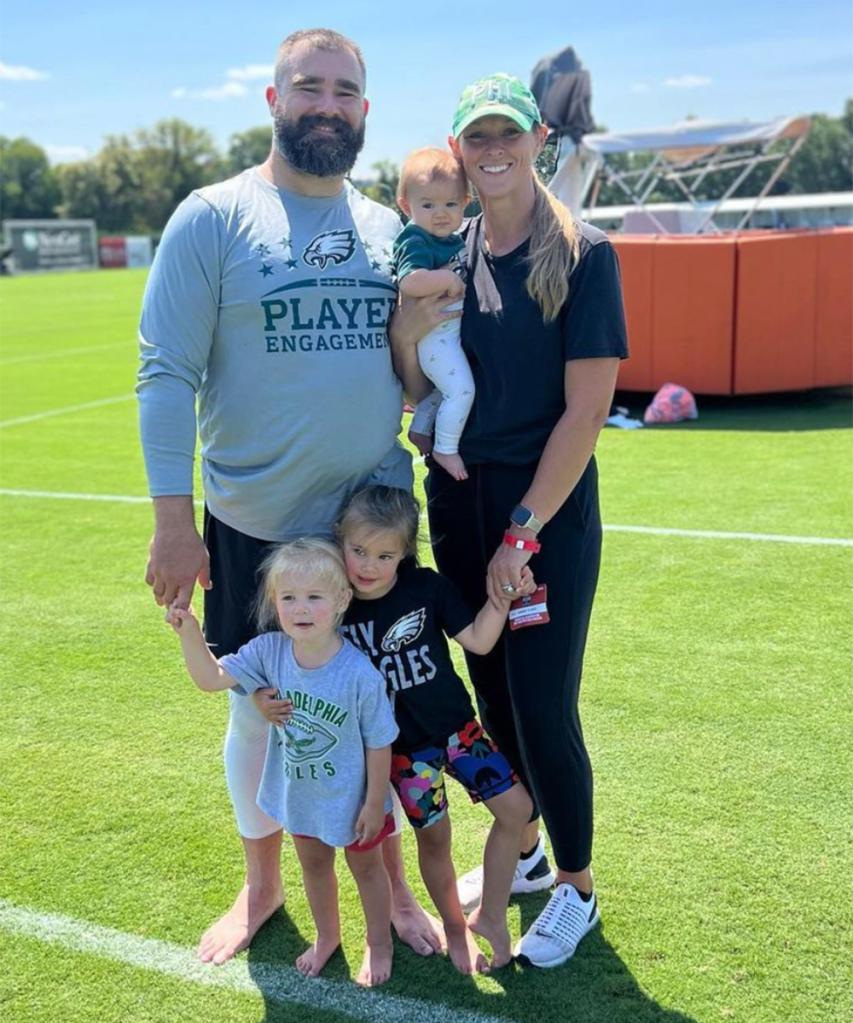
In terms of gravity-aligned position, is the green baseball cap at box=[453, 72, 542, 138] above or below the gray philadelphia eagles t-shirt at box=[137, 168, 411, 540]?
above

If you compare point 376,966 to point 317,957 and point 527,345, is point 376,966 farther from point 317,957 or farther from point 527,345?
point 527,345

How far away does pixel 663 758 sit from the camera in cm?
378

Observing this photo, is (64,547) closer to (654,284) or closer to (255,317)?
(255,317)

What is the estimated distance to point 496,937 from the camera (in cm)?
287

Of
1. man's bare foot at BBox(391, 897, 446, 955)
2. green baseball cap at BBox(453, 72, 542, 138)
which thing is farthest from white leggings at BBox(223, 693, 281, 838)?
green baseball cap at BBox(453, 72, 542, 138)

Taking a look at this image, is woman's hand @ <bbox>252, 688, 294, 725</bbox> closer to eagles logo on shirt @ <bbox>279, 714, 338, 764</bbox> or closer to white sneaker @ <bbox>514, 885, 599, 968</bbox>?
eagles logo on shirt @ <bbox>279, 714, 338, 764</bbox>

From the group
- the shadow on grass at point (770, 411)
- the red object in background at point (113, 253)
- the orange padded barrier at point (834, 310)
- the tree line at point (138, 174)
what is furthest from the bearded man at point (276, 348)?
the tree line at point (138, 174)

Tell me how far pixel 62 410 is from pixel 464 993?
Answer: 10358mm

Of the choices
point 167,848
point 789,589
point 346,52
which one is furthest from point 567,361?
point 789,589

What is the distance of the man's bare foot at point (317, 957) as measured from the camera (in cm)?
283

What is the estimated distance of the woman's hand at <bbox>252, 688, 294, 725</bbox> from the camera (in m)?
2.71

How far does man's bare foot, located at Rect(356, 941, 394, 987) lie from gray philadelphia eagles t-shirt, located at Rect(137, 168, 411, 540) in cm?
111

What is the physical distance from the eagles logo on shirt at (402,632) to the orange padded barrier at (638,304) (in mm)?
7875

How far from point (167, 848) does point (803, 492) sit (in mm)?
5157
